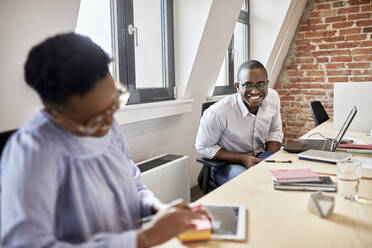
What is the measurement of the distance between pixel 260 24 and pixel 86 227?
4125mm

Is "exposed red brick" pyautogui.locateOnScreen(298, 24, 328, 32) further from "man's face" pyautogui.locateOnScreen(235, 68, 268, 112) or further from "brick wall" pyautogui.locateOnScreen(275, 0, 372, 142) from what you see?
"man's face" pyautogui.locateOnScreen(235, 68, 268, 112)

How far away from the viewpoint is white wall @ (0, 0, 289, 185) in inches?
59.7

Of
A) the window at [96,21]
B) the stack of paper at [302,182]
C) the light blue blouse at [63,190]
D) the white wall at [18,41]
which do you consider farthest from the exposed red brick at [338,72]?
the light blue blouse at [63,190]

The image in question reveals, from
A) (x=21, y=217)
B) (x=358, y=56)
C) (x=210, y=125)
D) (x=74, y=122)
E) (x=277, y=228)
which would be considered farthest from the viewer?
(x=358, y=56)

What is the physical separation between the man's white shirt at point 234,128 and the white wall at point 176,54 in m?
0.57

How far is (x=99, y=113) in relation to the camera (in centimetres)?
82

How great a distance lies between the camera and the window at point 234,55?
13.2 feet

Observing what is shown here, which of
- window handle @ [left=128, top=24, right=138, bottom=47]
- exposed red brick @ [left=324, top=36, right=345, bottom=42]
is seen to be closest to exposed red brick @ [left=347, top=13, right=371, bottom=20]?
exposed red brick @ [left=324, top=36, right=345, bottom=42]

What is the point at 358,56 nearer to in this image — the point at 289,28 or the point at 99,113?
the point at 289,28

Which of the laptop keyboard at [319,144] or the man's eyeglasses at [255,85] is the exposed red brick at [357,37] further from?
the man's eyeglasses at [255,85]

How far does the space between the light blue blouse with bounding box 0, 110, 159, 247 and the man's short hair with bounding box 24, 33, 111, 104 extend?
94mm

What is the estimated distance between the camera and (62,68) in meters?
0.73

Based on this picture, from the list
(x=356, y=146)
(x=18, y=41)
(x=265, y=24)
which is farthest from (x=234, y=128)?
(x=265, y=24)

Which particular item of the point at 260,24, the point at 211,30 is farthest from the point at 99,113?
the point at 260,24
